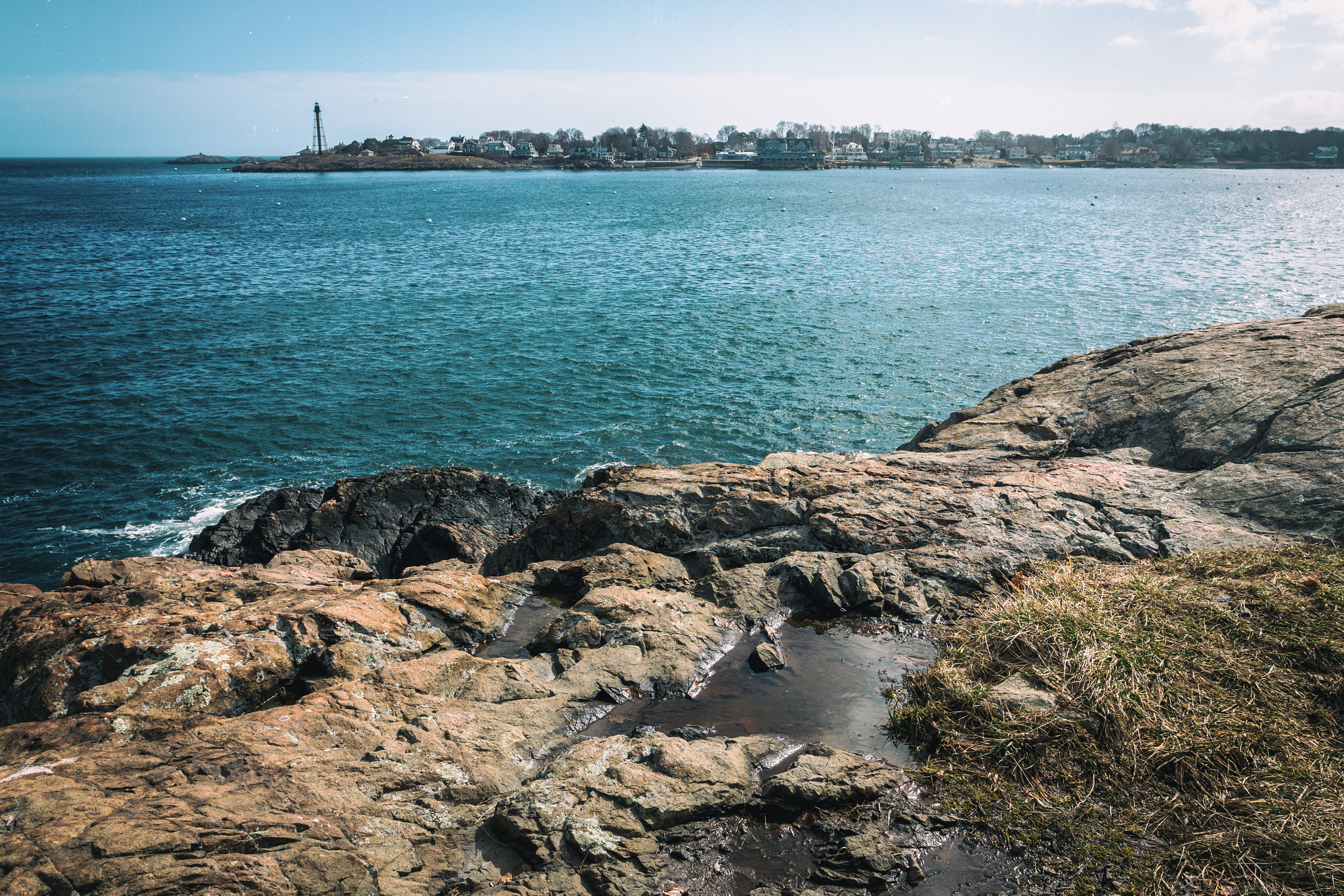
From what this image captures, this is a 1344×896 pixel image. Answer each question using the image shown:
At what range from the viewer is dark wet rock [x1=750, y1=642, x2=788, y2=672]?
969 cm

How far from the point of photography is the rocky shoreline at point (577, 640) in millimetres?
6277

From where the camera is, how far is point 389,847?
252 inches

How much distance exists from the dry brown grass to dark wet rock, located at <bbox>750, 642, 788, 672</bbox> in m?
1.77

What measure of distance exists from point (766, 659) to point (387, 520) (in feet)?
43.5

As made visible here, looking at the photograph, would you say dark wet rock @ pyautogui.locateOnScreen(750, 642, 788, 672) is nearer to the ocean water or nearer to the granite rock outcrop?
the granite rock outcrop

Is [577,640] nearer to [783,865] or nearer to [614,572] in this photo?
[614,572]

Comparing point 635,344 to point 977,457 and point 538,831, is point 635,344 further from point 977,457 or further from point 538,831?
point 538,831

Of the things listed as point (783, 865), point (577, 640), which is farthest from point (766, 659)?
point (783, 865)

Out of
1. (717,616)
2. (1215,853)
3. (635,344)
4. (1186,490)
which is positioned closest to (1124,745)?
(1215,853)

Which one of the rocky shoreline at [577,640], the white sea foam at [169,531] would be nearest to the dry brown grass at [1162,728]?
the rocky shoreline at [577,640]

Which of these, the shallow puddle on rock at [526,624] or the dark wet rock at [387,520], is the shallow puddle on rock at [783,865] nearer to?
the shallow puddle on rock at [526,624]

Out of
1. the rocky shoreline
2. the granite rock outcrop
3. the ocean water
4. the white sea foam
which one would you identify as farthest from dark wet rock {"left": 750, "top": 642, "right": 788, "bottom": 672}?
the white sea foam

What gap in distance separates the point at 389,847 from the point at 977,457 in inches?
547

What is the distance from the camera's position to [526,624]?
37.9 ft
